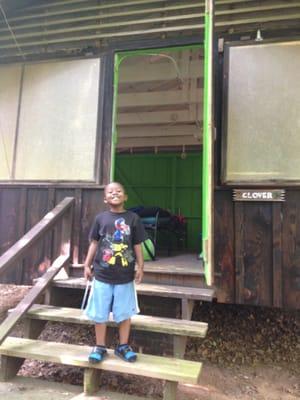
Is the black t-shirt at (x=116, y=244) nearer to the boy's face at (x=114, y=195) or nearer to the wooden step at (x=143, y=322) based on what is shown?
the boy's face at (x=114, y=195)

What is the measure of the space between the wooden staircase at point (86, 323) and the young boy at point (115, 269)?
0.42ft

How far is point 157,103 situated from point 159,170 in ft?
8.27

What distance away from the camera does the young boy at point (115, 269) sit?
2299 millimetres

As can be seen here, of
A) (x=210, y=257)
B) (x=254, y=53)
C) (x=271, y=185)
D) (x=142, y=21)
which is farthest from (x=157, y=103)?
(x=210, y=257)

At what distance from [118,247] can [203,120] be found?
5.39 ft

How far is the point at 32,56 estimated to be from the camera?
397 centimetres

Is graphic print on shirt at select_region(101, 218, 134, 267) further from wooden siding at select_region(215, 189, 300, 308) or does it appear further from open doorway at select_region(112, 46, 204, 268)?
open doorway at select_region(112, 46, 204, 268)

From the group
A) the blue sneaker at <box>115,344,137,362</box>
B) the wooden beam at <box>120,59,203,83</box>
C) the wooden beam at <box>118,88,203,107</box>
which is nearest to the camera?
the blue sneaker at <box>115,344,137,362</box>

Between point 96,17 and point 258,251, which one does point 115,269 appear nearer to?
point 258,251

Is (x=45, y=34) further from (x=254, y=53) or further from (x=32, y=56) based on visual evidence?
(x=254, y=53)

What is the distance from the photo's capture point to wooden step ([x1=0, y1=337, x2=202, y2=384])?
2105 mm

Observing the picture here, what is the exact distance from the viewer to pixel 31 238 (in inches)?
111

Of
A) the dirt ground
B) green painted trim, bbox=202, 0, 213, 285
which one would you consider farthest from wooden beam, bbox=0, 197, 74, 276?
green painted trim, bbox=202, 0, 213, 285

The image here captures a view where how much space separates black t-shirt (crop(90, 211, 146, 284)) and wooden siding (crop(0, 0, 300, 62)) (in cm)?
217
